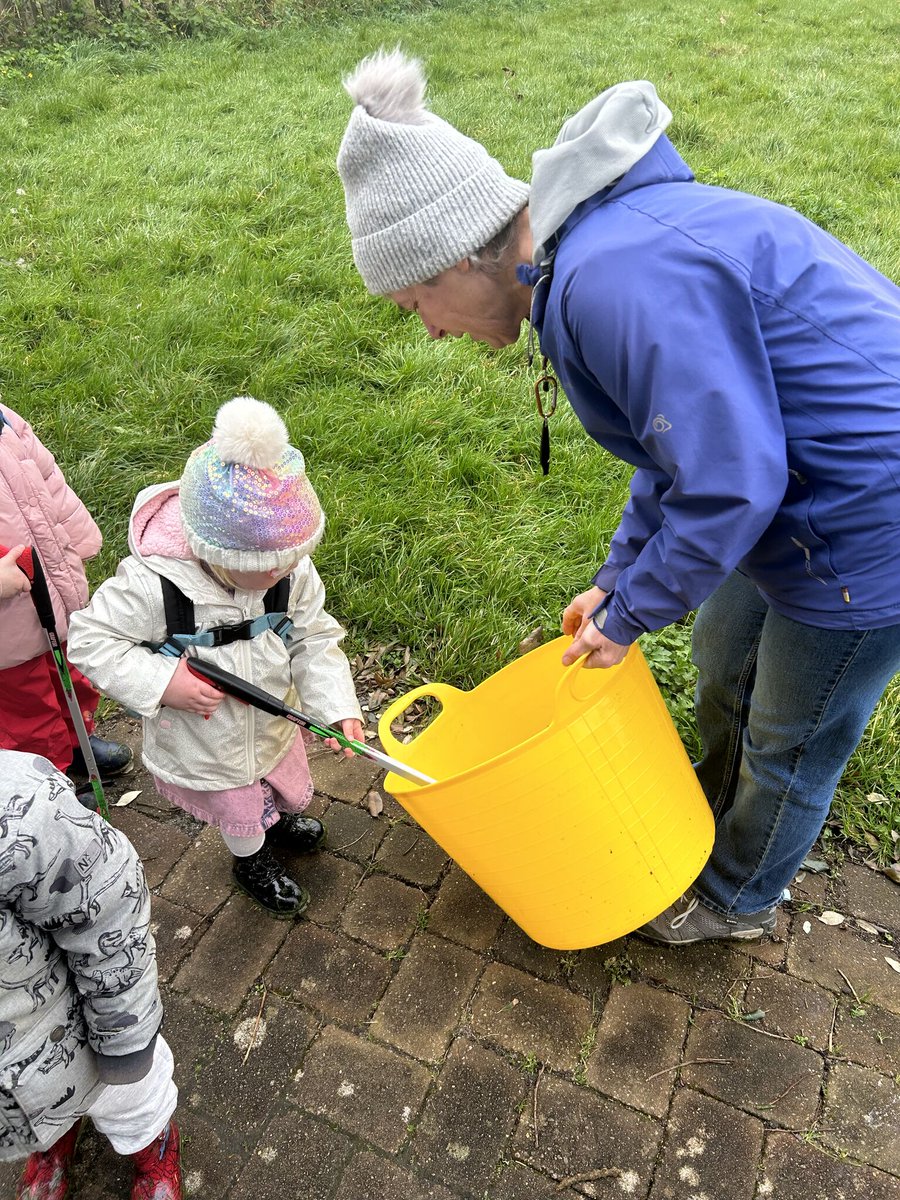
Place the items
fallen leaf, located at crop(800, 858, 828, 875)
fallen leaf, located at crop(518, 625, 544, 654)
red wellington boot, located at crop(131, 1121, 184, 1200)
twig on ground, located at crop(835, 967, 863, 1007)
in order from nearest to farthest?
1. red wellington boot, located at crop(131, 1121, 184, 1200)
2. twig on ground, located at crop(835, 967, 863, 1007)
3. fallen leaf, located at crop(800, 858, 828, 875)
4. fallen leaf, located at crop(518, 625, 544, 654)

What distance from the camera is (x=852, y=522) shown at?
1514 millimetres

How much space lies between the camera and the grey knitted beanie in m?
1.58

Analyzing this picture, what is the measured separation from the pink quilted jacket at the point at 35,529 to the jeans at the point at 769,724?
1.69m

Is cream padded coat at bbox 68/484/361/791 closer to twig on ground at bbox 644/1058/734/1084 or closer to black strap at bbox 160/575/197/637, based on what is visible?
black strap at bbox 160/575/197/637

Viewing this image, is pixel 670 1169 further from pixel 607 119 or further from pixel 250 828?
pixel 607 119

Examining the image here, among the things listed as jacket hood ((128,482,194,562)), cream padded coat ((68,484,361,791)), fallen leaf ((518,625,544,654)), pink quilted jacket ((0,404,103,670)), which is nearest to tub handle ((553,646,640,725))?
cream padded coat ((68,484,361,791))

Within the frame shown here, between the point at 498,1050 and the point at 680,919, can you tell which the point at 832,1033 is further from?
the point at 498,1050

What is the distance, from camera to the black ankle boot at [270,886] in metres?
2.37

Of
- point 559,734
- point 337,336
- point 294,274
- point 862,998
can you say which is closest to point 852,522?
point 559,734

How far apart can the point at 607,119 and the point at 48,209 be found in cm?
542

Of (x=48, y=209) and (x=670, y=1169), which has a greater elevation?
(x=48, y=209)

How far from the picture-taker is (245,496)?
1.80 m

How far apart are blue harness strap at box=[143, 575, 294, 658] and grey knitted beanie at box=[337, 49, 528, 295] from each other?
0.76 m

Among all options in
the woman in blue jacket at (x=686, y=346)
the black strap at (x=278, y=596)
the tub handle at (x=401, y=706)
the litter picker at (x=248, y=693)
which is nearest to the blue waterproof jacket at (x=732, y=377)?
the woman in blue jacket at (x=686, y=346)
